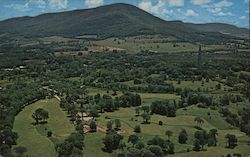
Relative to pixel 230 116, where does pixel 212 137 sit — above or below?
below

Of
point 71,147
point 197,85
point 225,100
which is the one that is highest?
point 197,85

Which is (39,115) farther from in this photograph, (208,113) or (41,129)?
(208,113)

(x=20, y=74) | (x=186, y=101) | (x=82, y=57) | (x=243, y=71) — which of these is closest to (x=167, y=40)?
(x=82, y=57)

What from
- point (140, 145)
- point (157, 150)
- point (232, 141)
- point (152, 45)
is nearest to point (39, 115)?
point (140, 145)

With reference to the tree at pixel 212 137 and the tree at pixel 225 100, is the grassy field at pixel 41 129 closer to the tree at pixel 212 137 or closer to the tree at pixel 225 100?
the tree at pixel 212 137

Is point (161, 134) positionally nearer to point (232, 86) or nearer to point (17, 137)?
point (17, 137)

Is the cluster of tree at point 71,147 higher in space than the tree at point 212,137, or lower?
higher

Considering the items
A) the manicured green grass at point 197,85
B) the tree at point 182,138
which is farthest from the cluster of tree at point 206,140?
the manicured green grass at point 197,85
